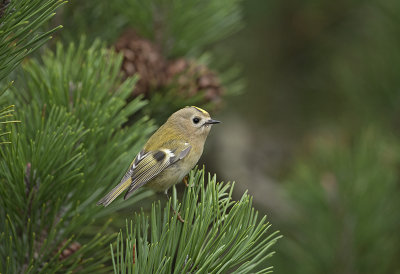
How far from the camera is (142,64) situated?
1573 mm

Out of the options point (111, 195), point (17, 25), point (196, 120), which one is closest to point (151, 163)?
point (196, 120)

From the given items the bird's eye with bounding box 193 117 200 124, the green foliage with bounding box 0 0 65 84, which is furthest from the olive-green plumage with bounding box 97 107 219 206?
the green foliage with bounding box 0 0 65 84

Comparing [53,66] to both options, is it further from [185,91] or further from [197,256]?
[197,256]

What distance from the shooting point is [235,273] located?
3.37 ft

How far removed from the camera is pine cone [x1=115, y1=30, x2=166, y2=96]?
1577mm

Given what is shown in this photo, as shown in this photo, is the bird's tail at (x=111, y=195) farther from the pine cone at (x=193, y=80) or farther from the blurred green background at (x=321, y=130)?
the blurred green background at (x=321, y=130)

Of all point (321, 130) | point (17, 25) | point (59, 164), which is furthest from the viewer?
point (321, 130)

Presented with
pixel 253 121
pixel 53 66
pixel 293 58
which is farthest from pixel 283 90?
pixel 53 66

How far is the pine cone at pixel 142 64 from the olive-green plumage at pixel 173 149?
12 cm

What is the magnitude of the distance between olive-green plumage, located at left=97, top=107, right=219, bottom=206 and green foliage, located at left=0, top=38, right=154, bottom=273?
0.96 ft

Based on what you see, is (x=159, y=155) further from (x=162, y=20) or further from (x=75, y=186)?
(x=75, y=186)

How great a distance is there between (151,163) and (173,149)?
0.59ft

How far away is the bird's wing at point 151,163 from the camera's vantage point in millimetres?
1500

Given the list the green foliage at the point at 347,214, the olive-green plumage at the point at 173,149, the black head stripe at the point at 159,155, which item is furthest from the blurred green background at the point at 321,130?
the black head stripe at the point at 159,155
